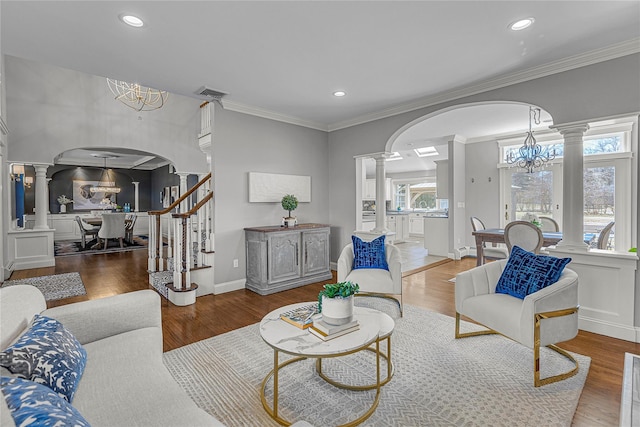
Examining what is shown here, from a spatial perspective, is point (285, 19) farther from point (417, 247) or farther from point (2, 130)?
point (417, 247)

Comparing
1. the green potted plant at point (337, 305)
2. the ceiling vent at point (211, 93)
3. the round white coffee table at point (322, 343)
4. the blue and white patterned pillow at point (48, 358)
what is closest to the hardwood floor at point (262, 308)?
the round white coffee table at point (322, 343)

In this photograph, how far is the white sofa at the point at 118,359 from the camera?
1.15 metres

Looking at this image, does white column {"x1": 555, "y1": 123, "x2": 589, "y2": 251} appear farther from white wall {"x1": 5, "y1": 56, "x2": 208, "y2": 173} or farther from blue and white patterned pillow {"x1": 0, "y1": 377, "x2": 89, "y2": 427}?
white wall {"x1": 5, "y1": 56, "x2": 208, "y2": 173}

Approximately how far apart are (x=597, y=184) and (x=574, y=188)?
3.28m

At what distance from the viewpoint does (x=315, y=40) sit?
2.56m

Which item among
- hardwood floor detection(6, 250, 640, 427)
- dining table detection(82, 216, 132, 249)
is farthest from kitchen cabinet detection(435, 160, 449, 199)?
dining table detection(82, 216, 132, 249)

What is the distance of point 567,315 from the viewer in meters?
2.18

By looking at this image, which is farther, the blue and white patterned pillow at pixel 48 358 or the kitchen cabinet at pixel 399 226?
the kitchen cabinet at pixel 399 226

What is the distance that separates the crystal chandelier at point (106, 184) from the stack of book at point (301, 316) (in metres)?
10.4

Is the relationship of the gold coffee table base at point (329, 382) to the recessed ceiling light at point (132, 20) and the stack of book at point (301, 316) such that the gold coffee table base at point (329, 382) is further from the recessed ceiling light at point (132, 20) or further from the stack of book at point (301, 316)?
the recessed ceiling light at point (132, 20)

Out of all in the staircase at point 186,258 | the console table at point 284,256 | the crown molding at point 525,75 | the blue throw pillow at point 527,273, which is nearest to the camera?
the blue throw pillow at point 527,273

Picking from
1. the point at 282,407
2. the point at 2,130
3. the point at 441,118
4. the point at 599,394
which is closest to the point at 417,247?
the point at 441,118

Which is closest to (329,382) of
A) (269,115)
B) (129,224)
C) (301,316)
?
(301,316)

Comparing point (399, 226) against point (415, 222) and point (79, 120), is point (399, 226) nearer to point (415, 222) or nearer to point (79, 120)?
point (415, 222)
